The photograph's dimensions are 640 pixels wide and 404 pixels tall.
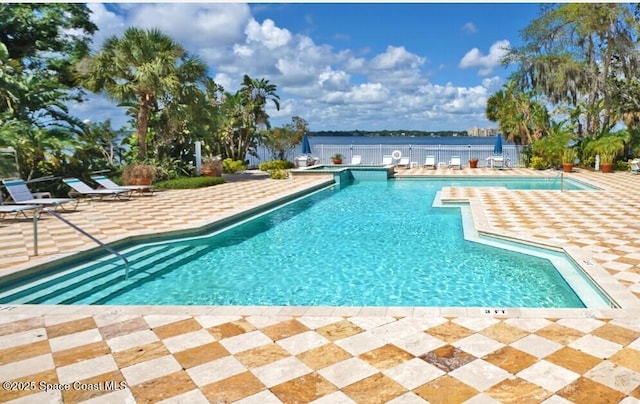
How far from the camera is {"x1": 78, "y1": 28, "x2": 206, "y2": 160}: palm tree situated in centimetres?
1387

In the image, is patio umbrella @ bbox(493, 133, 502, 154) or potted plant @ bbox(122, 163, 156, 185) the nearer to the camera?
potted plant @ bbox(122, 163, 156, 185)

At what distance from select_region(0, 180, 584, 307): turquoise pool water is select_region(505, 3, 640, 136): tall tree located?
14838 mm

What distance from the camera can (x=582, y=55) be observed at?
19.7 m

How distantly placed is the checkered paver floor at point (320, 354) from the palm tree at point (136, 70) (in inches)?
444

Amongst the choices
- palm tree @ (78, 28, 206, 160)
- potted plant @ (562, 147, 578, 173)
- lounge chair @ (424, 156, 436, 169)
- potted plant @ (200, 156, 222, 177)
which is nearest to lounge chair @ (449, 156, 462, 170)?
lounge chair @ (424, 156, 436, 169)

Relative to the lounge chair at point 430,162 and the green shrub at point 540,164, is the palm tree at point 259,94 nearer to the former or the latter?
the lounge chair at point 430,162

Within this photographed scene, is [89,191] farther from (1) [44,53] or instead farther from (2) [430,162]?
(2) [430,162]

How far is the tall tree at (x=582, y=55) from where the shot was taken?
60.5ft

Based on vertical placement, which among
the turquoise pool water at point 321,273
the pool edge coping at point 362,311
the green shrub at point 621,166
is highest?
the green shrub at point 621,166

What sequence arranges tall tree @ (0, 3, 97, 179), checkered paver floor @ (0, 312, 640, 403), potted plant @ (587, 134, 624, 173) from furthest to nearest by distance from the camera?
1. potted plant @ (587, 134, 624, 173)
2. tall tree @ (0, 3, 97, 179)
3. checkered paver floor @ (0, 312, 640, 403)

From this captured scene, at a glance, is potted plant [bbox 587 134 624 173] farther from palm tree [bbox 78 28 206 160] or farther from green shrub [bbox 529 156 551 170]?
palm tree [bbox 78 28 206 160]

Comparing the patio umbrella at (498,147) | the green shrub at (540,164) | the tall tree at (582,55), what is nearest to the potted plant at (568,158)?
the green shrub at (540,164)

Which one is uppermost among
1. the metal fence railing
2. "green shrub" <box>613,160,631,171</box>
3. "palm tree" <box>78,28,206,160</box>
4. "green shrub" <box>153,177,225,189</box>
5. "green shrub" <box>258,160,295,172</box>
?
"palm tree" <box>78,28,206,160</box>

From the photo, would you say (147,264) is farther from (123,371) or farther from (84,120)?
(84,120)
